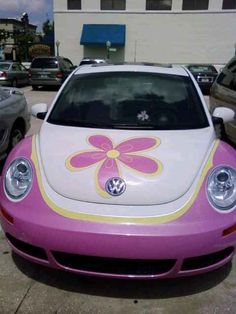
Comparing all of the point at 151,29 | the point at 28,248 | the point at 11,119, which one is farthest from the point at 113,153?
the point at 151,29

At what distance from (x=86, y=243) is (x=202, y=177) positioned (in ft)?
3.06

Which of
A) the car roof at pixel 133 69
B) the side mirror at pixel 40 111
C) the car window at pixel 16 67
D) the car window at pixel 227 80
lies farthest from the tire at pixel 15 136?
the car window at pixel 16 67

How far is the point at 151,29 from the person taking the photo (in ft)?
123

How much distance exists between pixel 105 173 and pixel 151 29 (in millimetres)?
36642

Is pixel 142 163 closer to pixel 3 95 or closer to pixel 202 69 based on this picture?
pixel 3 95

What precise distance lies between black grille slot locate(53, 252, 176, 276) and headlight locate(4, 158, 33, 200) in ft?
1.67

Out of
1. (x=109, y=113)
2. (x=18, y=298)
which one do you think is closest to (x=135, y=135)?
(x=109, y=113)

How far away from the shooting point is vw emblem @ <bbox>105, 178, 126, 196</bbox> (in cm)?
281

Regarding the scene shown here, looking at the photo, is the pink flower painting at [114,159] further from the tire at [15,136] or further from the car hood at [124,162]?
the tire at [15,136]

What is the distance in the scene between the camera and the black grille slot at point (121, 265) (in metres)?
2.67

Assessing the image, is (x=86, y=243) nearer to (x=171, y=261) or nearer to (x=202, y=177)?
(x=171, y=261)

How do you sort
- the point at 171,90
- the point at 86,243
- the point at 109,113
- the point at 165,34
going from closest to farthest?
the point at 86,243
the point at 109,113
the point at 171,90
the point at 165,34

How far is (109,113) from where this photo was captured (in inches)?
152

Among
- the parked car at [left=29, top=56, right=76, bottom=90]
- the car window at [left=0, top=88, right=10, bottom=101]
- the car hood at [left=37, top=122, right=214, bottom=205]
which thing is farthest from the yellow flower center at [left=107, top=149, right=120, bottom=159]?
the parked car at [left=29, top=56, right=76, bottom=90]
